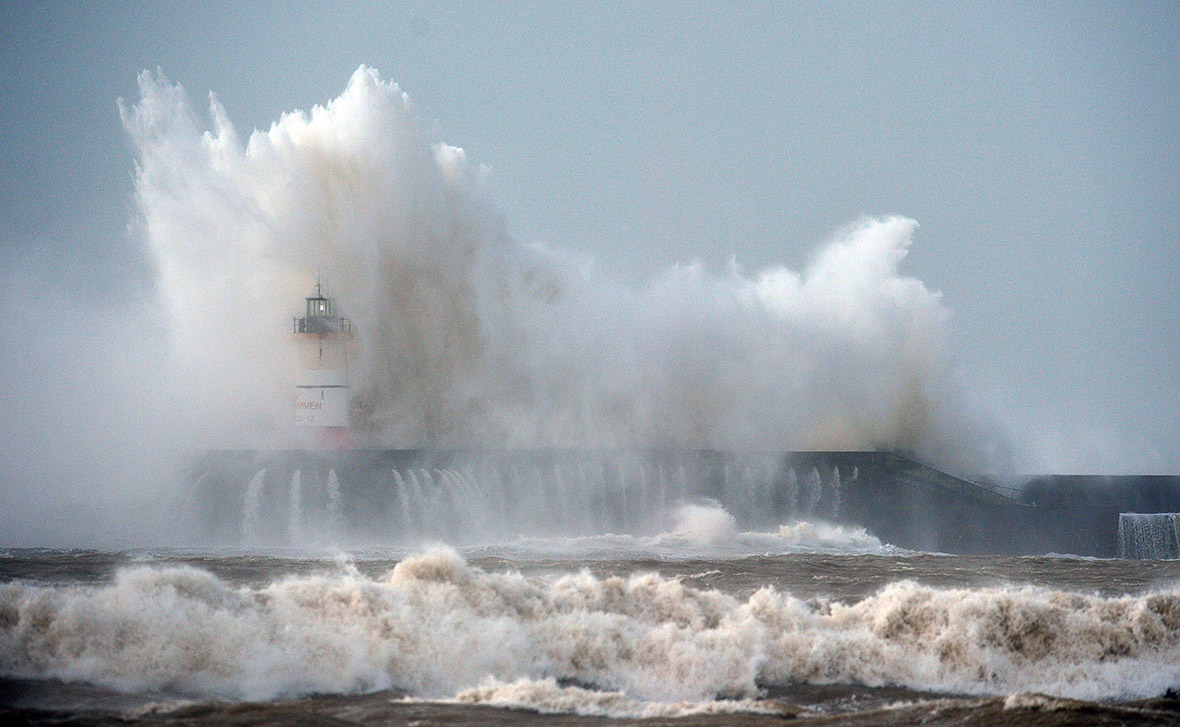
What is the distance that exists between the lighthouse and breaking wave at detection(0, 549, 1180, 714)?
58.7ft

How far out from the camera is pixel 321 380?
100ft

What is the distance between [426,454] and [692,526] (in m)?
6.79

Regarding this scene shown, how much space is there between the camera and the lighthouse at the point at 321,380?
99.7ft

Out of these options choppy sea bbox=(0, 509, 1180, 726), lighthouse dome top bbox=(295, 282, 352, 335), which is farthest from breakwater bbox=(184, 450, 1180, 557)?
choppy sea bbox=(0, 509, 1180, 726)

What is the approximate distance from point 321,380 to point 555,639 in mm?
20012

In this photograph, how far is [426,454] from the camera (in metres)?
Answer: 29.1

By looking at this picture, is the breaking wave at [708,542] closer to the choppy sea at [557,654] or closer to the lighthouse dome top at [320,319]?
the lighthouse dome top at [320,319]

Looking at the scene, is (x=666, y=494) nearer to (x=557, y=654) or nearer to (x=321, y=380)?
(x=321, y=380)

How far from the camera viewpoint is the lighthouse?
30.4m

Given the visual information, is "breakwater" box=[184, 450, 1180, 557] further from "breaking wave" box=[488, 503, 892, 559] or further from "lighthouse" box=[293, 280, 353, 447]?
"lighthouse" box=[293, 280, 353, 447]

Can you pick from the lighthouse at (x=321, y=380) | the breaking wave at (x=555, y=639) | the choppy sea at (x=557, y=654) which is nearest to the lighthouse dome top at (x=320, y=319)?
the lighthouse at (x=321, y=380)

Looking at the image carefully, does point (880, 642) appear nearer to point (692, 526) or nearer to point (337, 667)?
point (337, 667)

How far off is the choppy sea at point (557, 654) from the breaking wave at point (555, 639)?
24 millimetres

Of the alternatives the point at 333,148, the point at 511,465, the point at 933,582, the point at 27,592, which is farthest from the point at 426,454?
the point at 27,592
